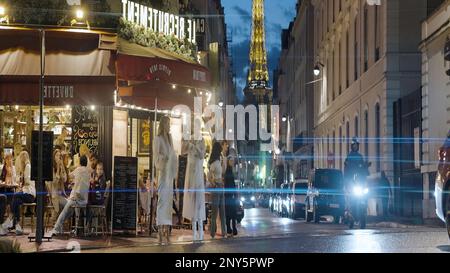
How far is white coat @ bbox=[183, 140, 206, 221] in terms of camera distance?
16516 mm

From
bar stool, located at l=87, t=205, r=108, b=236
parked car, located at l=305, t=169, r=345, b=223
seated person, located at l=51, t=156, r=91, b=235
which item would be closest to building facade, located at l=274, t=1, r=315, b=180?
parked car, located at l=305, t=169, r=345, b=223

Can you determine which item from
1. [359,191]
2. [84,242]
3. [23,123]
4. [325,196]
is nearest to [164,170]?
[84,242]

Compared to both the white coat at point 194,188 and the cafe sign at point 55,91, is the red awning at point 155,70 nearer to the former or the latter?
the cafe sign at point 55,91

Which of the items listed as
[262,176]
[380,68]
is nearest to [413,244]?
[380,68]

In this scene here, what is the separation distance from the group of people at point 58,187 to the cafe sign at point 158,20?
170 inches

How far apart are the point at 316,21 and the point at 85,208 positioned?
47.9m

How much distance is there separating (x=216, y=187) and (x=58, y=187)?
11.7 ft

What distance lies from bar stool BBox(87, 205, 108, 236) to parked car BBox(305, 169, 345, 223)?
1021cm

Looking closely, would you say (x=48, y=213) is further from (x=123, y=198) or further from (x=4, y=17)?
(x=4, y=17)

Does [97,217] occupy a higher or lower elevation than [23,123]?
lower

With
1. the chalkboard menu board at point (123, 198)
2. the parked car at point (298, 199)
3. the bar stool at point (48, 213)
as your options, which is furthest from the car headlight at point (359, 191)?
the parked car at point (298, 199)

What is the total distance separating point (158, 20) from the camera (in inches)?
957
